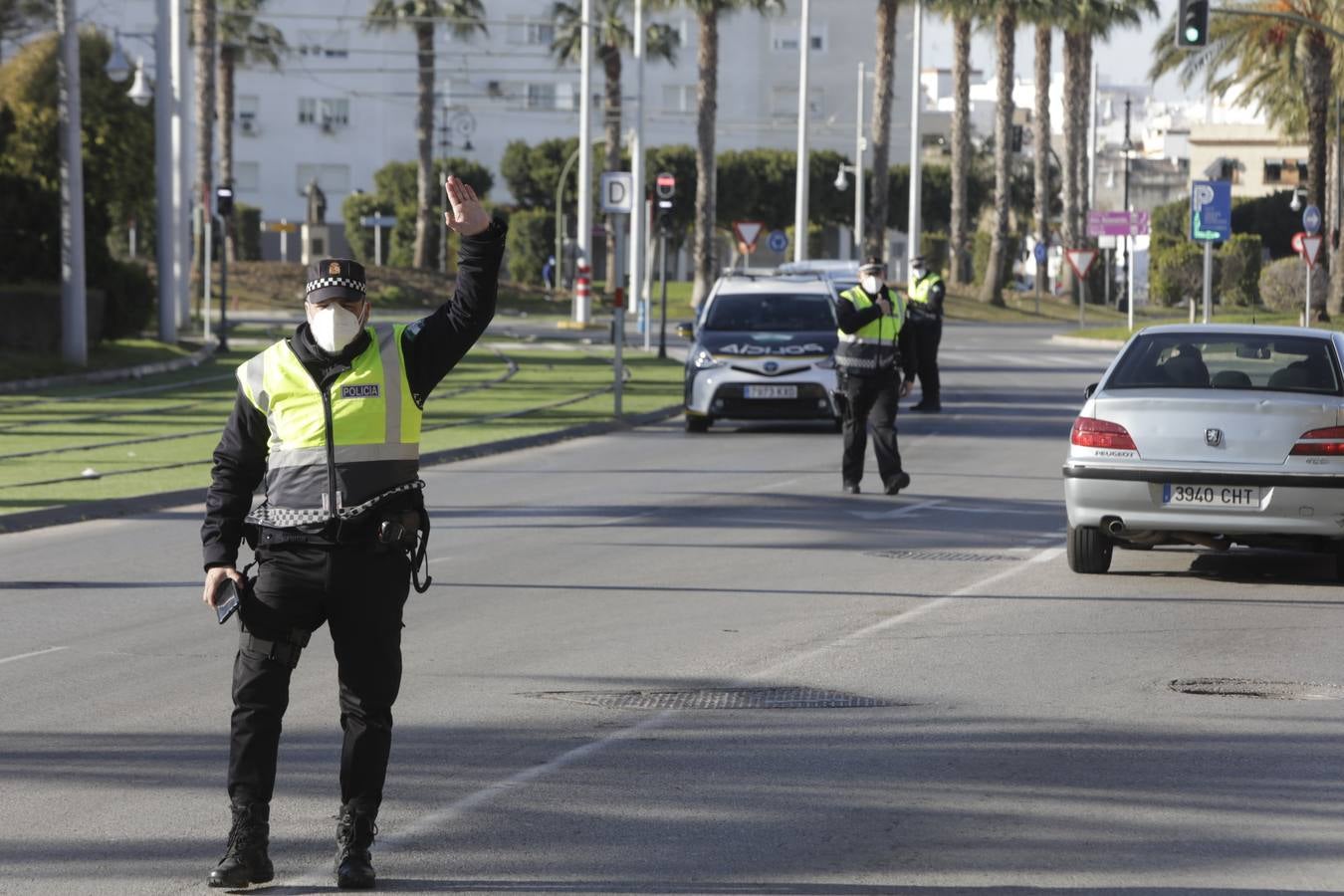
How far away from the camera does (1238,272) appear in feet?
244

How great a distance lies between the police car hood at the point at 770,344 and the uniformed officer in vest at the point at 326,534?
17952 mm

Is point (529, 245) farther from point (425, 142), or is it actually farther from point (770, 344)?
point (770, 344)

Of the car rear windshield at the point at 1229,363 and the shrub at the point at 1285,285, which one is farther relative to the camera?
the shrub at the point at 1285,285

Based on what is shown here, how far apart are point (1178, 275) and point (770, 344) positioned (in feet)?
163

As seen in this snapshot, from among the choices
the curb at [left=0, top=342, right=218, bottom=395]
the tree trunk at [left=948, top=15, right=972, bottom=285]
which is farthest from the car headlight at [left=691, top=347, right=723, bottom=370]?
the tree trunk at [left=948, top=15, right=972, bottom=285]

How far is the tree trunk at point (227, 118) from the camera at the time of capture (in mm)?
58656

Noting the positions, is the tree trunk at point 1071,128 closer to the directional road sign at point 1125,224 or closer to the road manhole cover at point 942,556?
the directional road sign at point 1125,224

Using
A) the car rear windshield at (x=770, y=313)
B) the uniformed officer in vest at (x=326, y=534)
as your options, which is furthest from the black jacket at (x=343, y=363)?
the car rear windshield at (x=770, y=313)

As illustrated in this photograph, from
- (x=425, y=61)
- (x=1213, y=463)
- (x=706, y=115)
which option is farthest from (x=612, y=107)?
(x=1213, y=463)

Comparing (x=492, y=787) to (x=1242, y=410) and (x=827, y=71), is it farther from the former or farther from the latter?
(x=827, y=71)

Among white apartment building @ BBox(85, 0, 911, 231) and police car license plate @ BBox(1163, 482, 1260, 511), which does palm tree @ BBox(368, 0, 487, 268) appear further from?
police car license plate @ BBox(1163, 482, 1260, 511)

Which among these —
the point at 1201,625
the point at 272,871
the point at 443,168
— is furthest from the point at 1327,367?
the point at 443,168

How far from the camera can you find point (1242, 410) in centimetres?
1195

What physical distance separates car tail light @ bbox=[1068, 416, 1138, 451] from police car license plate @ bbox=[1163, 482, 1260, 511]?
1.12 ft
